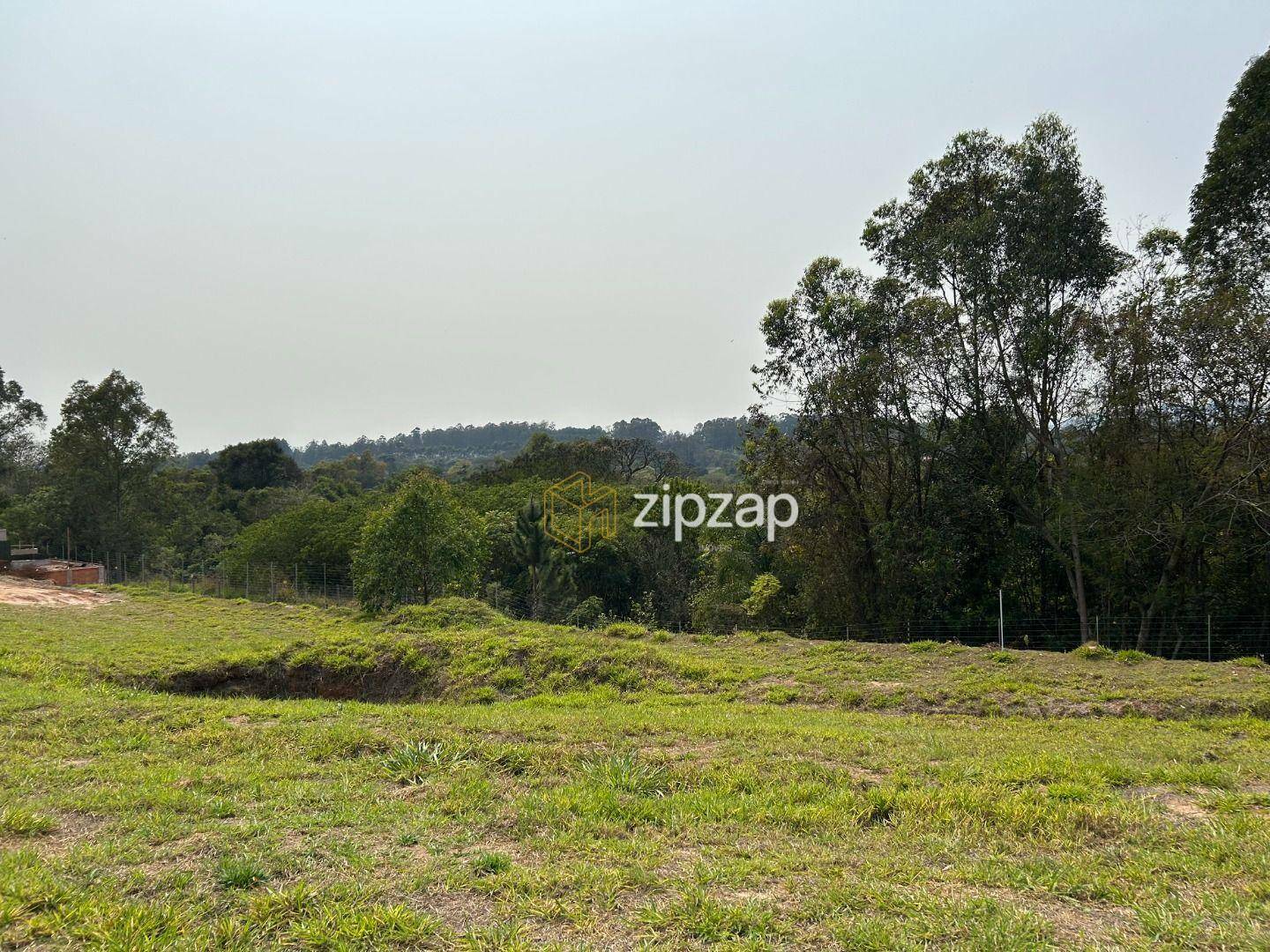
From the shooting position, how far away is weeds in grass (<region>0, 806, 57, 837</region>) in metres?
3.99

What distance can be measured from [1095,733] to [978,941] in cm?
470

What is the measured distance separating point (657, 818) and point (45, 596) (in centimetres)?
2375

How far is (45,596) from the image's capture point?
2095cm

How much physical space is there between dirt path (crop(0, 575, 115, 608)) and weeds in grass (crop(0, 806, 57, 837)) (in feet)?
60.4

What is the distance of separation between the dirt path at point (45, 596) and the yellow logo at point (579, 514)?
14201 mm

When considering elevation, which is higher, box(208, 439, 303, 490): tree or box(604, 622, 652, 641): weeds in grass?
box(208, 439, 303, 490): tree

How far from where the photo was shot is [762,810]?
431cm

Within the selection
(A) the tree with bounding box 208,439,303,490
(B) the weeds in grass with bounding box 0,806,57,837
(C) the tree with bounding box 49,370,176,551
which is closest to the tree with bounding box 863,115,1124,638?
(B) the weeds in grass with bounding box 0,806,57,837

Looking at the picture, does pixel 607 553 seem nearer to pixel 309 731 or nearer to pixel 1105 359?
pixel 1105 359

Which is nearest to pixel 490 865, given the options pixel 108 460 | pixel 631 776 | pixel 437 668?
pixel 631 776

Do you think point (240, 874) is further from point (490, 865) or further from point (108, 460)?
point (108, 460)

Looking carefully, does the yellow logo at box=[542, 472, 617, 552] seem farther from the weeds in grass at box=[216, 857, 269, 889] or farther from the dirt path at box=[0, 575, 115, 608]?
the weeds in grass at box=[216, 857, 269, 889]

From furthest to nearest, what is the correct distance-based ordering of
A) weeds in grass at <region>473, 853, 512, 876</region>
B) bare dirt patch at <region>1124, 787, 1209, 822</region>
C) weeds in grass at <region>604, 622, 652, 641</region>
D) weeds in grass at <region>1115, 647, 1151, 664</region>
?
weeds in grass at <region>604, 622, 652, 641</region>
weeds in grass at <region>1115, 647, 1151, 664</region>
bare dirt patch at <region>1124, 787, 1209, 822</region>
weeds in grass at <region>473, 853, 512, 876</region>

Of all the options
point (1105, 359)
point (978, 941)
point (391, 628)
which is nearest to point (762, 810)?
point (978, 941)
